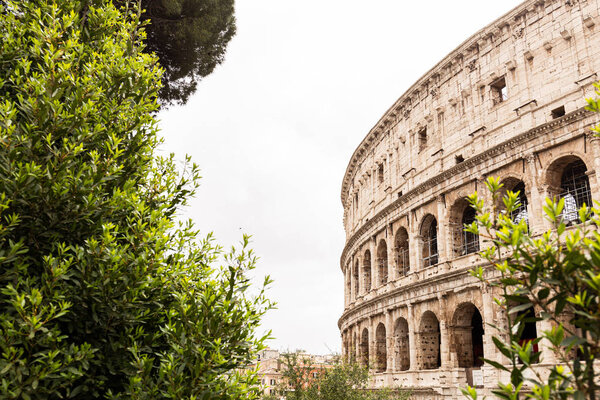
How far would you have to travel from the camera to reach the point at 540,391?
2498 millimetres

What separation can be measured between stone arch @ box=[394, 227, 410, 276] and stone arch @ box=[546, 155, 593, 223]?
797 cm

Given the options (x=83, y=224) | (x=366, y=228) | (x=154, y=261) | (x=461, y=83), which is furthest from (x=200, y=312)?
(x=366, y=228)

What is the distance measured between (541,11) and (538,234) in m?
8.29

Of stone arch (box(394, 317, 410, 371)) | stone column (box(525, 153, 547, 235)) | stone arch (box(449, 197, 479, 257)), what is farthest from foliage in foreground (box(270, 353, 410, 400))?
stone column (box(525, 153, 547, 235))

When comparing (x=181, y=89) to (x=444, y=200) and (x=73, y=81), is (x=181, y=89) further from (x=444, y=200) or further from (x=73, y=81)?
(x=444, y=200)

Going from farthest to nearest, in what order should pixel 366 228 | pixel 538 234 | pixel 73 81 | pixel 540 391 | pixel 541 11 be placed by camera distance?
pixel 366 228, pixel 541 11, pixel 538 234, pixel 73 81, pixel 540 391

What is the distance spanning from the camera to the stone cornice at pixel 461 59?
60.2 feet

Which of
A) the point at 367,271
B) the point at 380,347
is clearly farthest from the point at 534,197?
the point at 367,271

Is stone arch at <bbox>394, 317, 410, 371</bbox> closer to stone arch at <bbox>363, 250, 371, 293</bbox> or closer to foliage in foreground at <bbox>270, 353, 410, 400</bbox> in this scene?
foliage in foreground at <bbox>270, 353, 410, 400</bbox>

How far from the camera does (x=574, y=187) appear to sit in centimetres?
1622

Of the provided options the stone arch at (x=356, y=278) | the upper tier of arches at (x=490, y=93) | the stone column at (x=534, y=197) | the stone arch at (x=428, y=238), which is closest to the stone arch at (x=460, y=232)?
the upper tier of arches at (x=490, y=93)

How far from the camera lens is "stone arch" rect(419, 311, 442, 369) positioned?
20.0 meters

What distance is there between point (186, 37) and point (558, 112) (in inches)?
493

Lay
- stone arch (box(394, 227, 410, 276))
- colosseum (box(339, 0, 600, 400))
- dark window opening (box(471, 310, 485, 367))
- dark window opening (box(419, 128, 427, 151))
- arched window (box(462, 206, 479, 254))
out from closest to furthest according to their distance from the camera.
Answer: colosseum (box(339, 0, 600, 400))
arched window (box(462, 206, 479, 254))
dark window opening (box(471, 310, 485, 367))
dark window opening (box(419, 128, 427, 151))
stone arch (box(394, 227, 410, 276))
